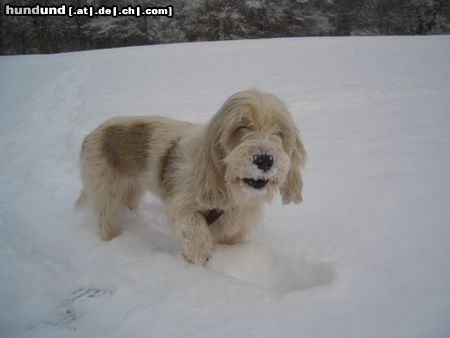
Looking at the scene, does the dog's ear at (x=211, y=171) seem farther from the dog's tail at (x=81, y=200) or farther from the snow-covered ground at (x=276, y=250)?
the dog's tail at (x=81, y=200)

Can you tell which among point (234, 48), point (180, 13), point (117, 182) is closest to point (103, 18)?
point (180, 13)

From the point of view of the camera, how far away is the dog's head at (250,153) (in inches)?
86.0

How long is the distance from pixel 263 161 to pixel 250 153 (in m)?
0.10

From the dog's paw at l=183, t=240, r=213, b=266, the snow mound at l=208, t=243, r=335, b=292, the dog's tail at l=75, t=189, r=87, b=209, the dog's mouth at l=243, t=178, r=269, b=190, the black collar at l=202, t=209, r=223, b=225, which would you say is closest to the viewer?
the dog's mouth at l=243, t=178, r=269, b=190

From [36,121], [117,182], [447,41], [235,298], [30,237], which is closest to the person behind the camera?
[235,298]

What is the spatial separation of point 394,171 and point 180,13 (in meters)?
29.1

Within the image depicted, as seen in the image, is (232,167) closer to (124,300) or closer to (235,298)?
(235,298)

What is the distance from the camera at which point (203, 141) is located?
103 inches

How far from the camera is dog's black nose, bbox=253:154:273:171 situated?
7.04ft

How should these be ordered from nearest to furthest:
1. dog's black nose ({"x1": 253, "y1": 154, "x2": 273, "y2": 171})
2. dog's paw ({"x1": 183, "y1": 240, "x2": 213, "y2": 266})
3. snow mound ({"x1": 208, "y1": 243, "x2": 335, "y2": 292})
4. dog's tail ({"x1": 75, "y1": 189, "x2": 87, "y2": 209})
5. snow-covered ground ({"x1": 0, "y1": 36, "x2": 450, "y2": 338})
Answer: snow-covered ground ({"x1": 0, "y1": 36, "x2": 450, "y2": 338}) < dog's black nose ({"x1": 253, "y1": 154, "x2": 273, "y2": 171}) < snow mound ({"x1": 208, "y1": 243, "x2": 335, "y2": 292}) < dog's paw ({"x1": 183, "y1": 240, "x2": 213, "y2": 266}) < dog's tail ({"x1": 75, "y1": 189, "x2": 87, "y2": 209})

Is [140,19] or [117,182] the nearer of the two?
[117,182]

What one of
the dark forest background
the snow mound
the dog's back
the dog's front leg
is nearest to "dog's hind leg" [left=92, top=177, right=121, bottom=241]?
the dog's back

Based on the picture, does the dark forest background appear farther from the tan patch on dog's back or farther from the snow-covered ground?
the tan patch on dog's back

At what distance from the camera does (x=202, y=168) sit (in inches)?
101
